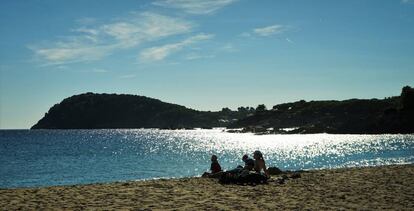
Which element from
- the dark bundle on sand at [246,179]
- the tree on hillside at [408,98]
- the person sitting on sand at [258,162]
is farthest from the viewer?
the tree on hillside at [408,98]

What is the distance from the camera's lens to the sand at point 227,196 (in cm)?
1636

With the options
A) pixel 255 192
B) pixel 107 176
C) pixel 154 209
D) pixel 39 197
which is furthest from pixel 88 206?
pixel 107 176

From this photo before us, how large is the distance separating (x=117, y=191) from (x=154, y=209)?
572cm

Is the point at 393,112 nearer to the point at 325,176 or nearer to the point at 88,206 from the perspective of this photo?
the point at 325,176

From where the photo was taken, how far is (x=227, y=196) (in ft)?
61.8

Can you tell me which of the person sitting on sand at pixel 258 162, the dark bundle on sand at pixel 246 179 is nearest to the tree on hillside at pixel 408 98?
the person sitting on sand at pixel 258 162

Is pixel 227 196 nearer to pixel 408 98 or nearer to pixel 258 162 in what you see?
pixel 258 162

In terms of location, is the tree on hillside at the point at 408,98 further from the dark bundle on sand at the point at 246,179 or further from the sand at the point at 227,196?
the dark bundle on sand at the point at 246,179

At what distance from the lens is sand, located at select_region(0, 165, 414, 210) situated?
16359 millimetres

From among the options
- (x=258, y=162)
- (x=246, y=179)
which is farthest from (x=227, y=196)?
(x=258, y=162)

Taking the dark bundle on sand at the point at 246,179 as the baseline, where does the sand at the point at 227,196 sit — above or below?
below

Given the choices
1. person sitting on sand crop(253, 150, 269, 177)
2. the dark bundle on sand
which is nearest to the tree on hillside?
person sitting on sand crop(253, 150, 269, 177)

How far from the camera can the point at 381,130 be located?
167m

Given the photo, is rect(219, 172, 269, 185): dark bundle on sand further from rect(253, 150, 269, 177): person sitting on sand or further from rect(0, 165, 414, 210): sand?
rect(253, 150, 269, 177): person sitting on sand
